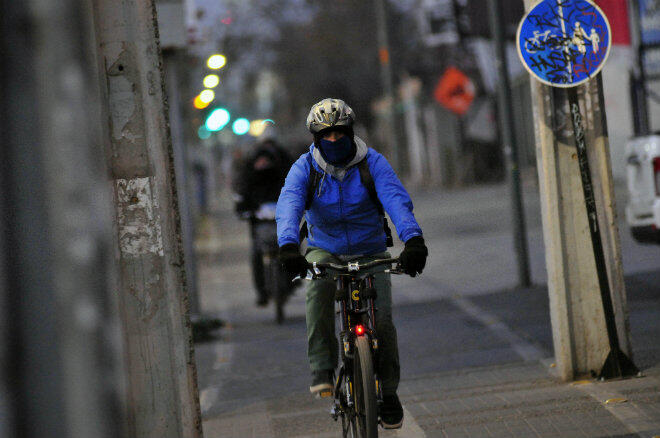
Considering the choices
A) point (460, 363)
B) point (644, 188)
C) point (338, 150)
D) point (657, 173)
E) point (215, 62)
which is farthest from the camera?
point (215, 62)

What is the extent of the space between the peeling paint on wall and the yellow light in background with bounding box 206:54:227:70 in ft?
27.3

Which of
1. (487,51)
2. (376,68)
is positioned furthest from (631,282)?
(376,68)

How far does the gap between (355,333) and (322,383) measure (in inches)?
15.6

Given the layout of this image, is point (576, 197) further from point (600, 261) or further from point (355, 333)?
point (355, 333)

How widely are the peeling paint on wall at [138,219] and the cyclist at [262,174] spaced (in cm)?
741

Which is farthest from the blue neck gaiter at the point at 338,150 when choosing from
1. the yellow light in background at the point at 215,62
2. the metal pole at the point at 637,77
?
the metal pole at the point at 637,77

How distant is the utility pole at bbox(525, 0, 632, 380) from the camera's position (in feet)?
20.5

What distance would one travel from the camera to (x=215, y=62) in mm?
11672

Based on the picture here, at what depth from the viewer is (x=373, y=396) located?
4.48m

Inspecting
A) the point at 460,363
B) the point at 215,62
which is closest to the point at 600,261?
the point at 460,363

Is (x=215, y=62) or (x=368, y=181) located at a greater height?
(x=215, y=62)

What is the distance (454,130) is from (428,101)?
274 cm

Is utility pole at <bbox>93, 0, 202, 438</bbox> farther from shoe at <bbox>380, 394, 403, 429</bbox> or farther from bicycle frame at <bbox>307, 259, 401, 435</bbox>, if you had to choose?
shoe at <bbox>380, 394, 403, 429</bbox>

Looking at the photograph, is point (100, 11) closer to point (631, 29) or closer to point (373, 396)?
point (373, 396)
